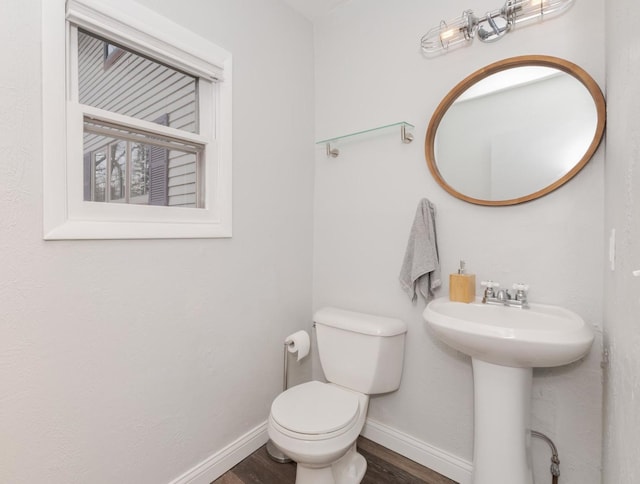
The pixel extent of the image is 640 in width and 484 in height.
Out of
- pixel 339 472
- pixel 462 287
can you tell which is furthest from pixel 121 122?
pixel 339 472

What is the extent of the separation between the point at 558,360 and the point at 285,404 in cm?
106

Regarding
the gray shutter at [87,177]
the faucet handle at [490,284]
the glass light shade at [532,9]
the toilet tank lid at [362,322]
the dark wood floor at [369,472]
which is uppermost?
the glass light shade at [532,9]

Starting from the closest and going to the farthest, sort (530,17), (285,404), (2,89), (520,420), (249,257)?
(2,89)
(520,420)
(530,17)
(285,404)
(249,257)

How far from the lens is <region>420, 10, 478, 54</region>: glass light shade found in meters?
1.43

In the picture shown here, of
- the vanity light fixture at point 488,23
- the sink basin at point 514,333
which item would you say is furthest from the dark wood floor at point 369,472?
the vanity light fixture at point 488,23

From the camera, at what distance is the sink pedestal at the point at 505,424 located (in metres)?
1.20

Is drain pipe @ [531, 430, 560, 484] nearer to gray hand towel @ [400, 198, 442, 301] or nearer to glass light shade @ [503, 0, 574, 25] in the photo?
gray hand towel @ [400, 198, 442, 301]

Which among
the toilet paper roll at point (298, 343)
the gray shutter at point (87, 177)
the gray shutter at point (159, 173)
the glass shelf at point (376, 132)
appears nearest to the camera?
the gray shutter at point (87, 177)

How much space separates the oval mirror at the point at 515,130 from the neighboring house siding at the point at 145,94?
118cm

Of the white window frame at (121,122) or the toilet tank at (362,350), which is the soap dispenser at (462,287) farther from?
the white window frame at (121,122)

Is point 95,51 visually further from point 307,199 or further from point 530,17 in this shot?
point 530,17

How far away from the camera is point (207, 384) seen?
4.97ft

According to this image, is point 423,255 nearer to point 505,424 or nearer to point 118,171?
point 505,424

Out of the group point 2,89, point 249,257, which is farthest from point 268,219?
point 2,89
